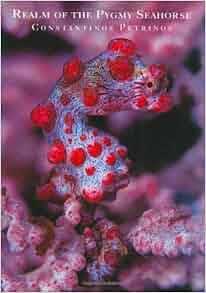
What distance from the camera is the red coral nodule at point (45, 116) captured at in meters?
1.54

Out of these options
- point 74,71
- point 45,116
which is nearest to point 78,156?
point 45,116

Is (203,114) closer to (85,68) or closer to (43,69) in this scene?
(85,68)

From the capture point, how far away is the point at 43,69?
156 centimetres

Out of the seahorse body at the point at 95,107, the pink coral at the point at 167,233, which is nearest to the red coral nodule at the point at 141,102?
the seahorse body at the point at 95,107

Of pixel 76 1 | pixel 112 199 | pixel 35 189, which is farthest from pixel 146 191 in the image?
pixel 76 1

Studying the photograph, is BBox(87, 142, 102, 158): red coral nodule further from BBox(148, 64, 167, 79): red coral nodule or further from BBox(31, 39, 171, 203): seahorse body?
BBox(148, 64, 167, 79): red coral nodule

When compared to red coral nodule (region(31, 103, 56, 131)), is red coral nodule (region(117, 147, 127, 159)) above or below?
below

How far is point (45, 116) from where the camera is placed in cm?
154

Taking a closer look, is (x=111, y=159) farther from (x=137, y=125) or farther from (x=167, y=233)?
(x=167, y=233)

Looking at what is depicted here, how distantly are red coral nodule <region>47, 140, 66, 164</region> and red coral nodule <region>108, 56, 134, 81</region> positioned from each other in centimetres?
27

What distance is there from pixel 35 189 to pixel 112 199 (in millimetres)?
246

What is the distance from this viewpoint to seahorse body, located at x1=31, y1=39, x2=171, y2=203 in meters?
1.53

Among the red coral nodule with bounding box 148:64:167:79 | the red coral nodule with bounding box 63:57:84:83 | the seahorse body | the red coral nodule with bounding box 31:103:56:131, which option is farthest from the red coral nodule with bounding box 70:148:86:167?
the red coral nodule with bounding box 148:64:167:79

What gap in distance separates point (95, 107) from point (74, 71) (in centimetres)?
13
